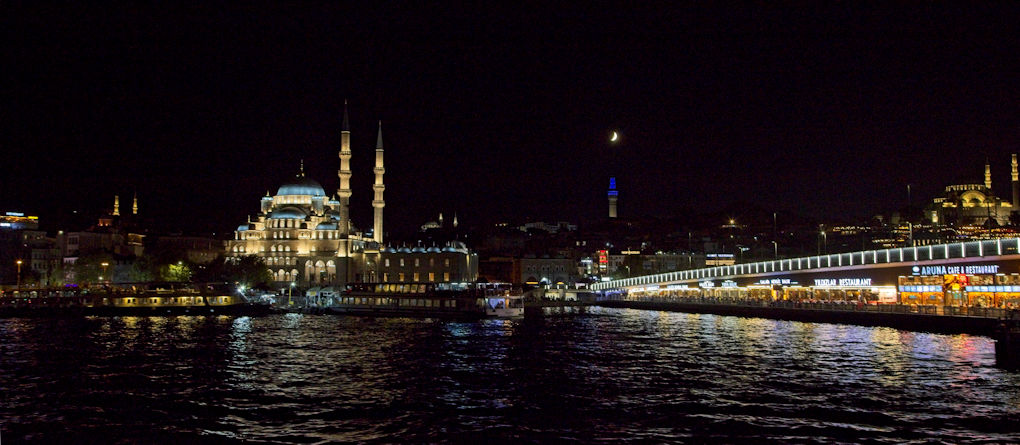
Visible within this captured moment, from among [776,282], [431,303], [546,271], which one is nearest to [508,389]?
[431,303]

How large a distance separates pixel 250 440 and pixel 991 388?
18.5 metres

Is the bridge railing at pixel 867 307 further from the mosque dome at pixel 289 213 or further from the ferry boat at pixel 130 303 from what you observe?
the mosque dome at pixel 289 213

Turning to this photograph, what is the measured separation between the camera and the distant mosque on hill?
4026 inches

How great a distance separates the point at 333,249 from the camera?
106 m

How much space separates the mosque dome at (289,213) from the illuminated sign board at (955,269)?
7883 cm

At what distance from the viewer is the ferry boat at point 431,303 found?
60.3 meters

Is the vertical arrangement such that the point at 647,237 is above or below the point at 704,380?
above

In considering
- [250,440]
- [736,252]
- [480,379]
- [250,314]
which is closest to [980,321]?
[480,379]

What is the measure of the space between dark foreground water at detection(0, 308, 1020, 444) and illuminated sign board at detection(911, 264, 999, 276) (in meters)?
5.60

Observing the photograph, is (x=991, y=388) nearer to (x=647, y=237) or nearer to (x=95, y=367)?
(x=95, y=367)

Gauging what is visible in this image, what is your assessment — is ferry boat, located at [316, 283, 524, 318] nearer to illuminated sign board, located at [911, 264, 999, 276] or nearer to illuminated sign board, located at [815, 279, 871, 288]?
illuminated sign board, located at [815, 279, 871, 288]

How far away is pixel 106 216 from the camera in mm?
128250

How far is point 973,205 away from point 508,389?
6230 inches

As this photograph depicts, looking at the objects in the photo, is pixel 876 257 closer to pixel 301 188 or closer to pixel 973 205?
pixel 301 188
